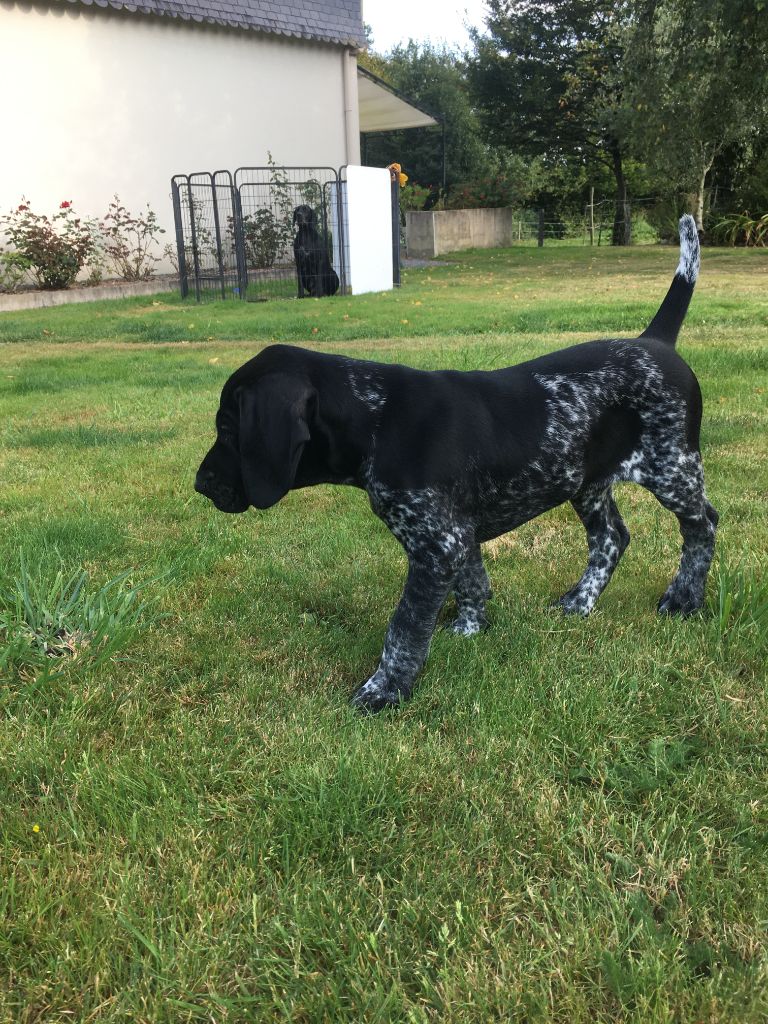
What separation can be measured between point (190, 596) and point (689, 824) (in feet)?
7.52

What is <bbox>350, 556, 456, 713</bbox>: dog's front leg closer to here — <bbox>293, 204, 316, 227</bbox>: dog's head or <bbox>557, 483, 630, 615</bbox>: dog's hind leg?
<bbox>557, 483, 630, 615</bbox>: dog's hind leg

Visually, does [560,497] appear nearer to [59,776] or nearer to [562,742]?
[562,742]

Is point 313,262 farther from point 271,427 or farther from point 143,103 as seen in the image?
point 271,427

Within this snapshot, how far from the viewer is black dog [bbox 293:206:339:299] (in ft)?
51.9

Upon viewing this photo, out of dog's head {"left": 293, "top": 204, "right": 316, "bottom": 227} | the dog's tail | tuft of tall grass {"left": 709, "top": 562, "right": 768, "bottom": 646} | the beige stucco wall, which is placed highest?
the beige stucco wall

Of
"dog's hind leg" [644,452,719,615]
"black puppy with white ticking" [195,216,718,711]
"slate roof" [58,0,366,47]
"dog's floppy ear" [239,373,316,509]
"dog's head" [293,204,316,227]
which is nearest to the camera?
"dog's floppy ear" [239,373,316,509]

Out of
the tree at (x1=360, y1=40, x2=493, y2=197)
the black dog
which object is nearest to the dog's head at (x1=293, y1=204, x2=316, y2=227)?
the black dog

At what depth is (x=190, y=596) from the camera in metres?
3.76

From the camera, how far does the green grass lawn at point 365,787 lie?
6.04 feet

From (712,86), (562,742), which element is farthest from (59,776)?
(712,86)

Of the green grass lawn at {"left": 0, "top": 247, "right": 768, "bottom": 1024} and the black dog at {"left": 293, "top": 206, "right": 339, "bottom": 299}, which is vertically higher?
the black dog at {"left": 293, "top": 206, "right": 339, "bottom": 299}

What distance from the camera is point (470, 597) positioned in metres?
3.54

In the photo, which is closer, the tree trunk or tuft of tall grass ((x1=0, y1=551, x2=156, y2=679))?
tuft of tall grass ((x1=0, y1=551, x2=156, y2=679))

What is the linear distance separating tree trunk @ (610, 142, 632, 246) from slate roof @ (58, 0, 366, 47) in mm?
14742
